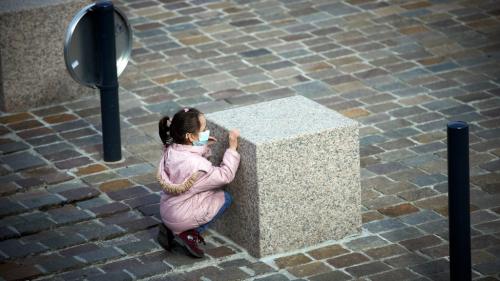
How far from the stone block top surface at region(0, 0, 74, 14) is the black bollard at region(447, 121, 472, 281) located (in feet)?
15.6

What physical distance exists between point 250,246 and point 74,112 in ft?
10.7

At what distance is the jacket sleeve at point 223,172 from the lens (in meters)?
7.77

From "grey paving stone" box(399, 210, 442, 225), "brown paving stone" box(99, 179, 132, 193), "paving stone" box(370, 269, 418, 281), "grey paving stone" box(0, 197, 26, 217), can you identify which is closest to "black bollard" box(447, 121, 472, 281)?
"paving stone" box(370, 269, 418, 281)

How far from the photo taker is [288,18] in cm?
1280

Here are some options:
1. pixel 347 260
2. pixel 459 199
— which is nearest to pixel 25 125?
pixel 347 260

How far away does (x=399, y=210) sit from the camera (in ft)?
28.2

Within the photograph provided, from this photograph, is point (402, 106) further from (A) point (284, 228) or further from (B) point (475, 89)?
(A) point (284, 228)

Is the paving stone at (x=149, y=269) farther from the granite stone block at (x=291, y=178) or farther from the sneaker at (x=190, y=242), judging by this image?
the granite stone block at (x=291, y=178)

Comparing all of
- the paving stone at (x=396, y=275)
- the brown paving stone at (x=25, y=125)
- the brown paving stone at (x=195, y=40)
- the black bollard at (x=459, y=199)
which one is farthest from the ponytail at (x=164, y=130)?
the brown paving stone at (x=195, y=40)

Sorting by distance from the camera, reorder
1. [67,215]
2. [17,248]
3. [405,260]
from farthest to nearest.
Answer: [67,215] < [17,248] < [405,260]

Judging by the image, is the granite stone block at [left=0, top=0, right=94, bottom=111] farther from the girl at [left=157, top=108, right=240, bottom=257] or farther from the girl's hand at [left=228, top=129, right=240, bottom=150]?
the girl's hand at [left=228, top=129, right=240, bottom=150]

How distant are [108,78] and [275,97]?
183cm

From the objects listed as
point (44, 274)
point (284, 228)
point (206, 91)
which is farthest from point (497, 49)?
point (44, 274)

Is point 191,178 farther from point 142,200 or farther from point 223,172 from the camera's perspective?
point 142,200
